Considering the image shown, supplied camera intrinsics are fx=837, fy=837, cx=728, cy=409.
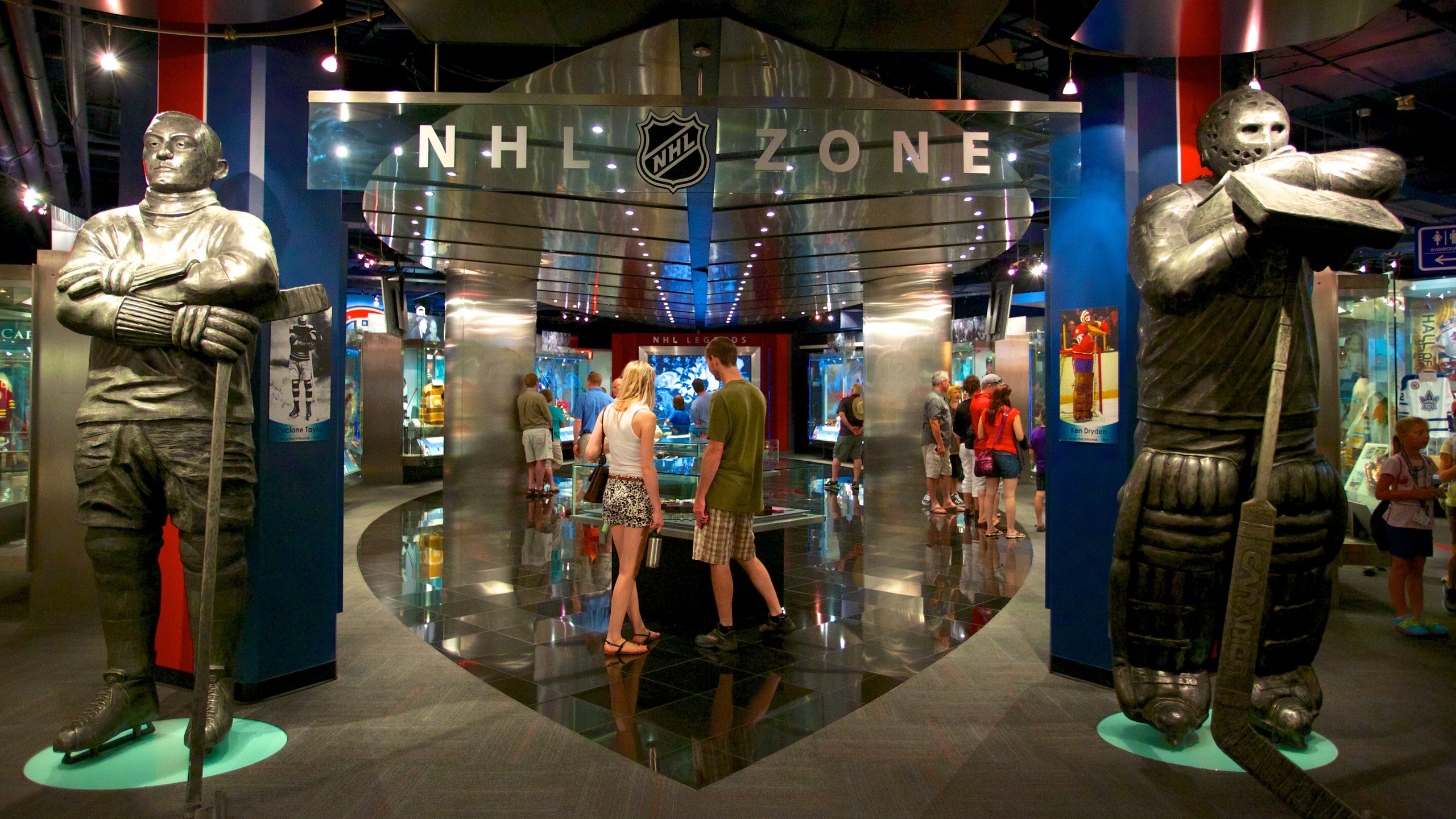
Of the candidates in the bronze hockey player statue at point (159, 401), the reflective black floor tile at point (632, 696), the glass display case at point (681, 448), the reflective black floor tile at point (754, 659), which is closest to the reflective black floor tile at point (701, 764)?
the reflective black floor tile at point (632, 696)

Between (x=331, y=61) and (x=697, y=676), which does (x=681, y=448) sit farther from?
(x=331, y=61)

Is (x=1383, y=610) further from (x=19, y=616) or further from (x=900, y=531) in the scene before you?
(x=19, y=616)

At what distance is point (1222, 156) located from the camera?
276cm

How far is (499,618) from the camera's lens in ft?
17.2

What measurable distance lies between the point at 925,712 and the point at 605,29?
3845 mm

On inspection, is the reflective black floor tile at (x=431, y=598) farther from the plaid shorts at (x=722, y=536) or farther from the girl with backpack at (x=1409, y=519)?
the girl with backpack at (x=1409, y=519)

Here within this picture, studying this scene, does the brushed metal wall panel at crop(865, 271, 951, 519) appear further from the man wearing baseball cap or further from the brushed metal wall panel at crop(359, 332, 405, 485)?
the brushed metal wall panel at crop(359, 332, 405, 485)

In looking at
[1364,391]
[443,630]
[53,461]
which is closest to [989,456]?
[1364,391]

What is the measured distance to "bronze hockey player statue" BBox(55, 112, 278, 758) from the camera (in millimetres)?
2863

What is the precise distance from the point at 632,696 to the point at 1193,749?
7.46 ft

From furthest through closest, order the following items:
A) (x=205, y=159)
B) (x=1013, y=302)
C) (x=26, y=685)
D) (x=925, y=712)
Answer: (x=1013, y=302) → (x=26, y=685) → (x=925, y=712) → (x=205, y=159)

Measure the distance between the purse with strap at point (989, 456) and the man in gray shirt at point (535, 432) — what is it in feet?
19.6

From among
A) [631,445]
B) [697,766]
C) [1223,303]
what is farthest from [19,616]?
[1223,303]

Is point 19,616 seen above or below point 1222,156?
below
